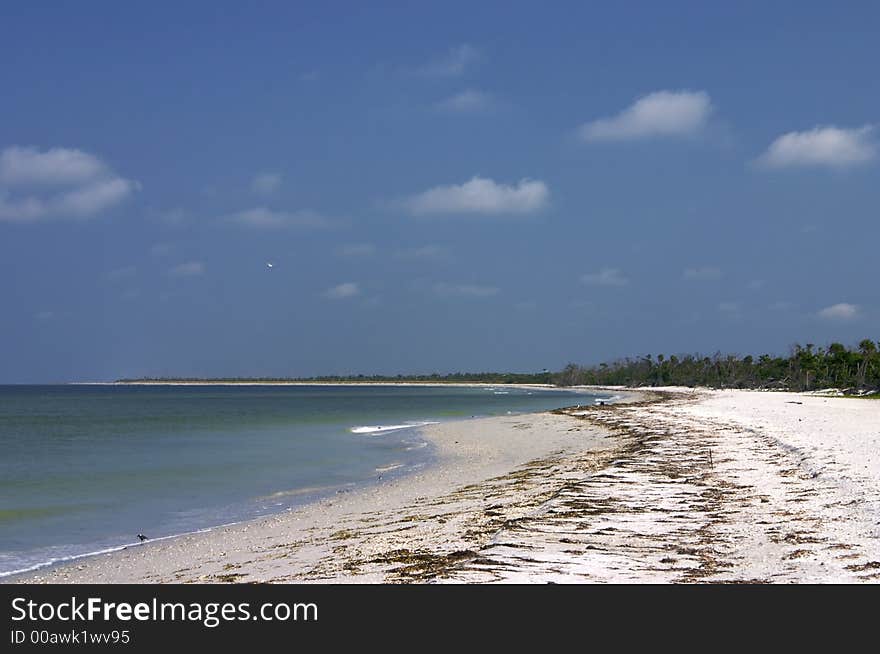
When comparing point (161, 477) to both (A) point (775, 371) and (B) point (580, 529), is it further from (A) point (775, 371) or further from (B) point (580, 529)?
(A) point (775, 371)

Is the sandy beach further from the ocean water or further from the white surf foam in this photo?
the white surf foam

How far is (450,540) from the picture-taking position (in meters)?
11.5

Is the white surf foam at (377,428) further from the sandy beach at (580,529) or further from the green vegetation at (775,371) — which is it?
the green vegetation at (775,371)

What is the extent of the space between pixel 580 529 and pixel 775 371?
430ft

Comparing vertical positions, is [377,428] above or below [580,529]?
below

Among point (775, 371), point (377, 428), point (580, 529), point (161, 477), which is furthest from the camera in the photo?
point (775, 371)

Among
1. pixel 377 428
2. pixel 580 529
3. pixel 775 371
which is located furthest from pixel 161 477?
pixel 775 371

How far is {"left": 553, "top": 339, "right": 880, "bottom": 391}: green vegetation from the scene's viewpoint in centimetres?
9400

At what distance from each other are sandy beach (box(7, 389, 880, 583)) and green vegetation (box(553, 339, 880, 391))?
7573cm

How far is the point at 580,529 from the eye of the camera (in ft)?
37.8

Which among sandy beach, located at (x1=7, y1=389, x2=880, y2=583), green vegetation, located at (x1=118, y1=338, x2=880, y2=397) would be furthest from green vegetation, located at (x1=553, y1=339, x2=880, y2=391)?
sandy beach, located at (x1=7, y1=389, x2=880, y2=583)
